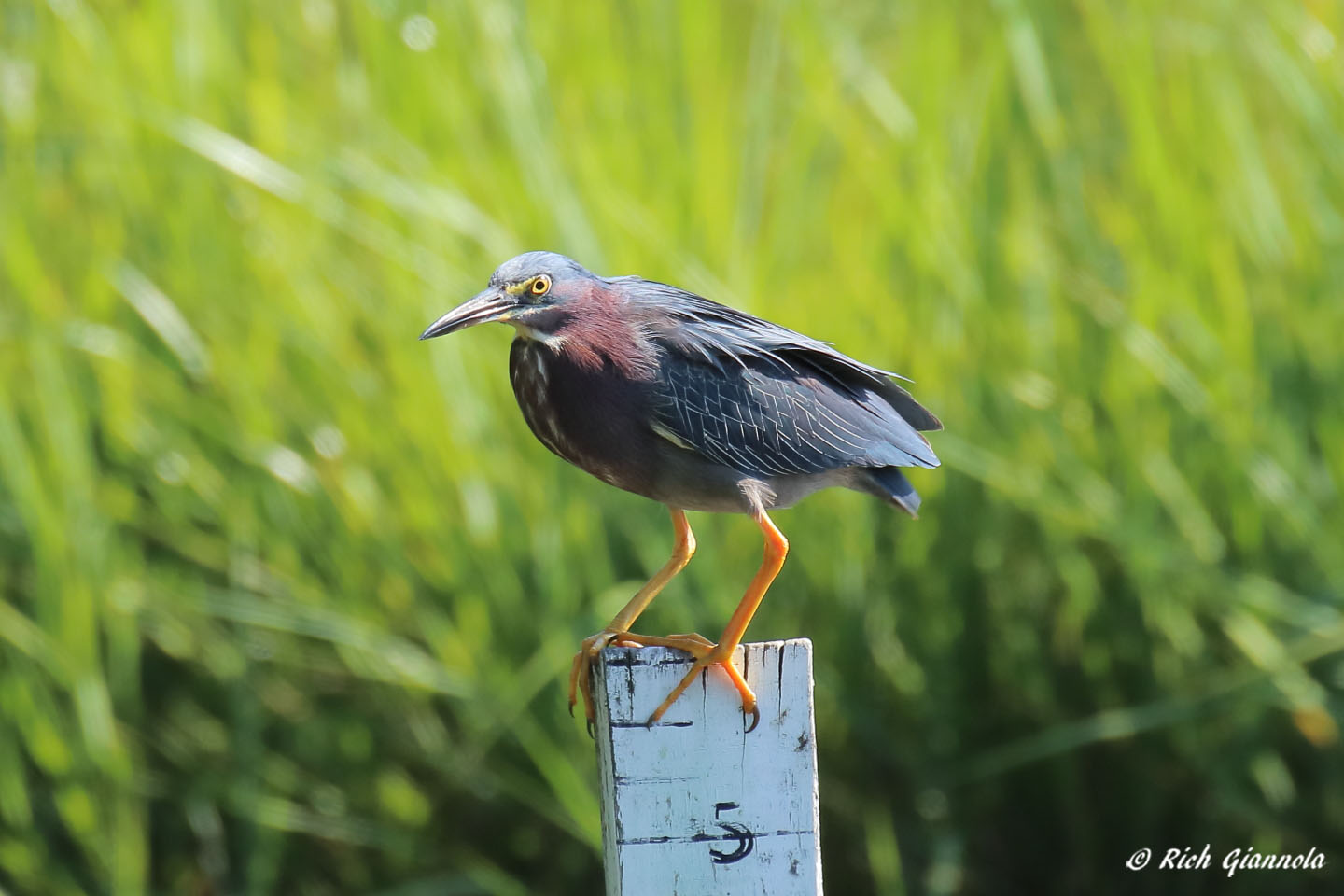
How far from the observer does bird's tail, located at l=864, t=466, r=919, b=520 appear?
7.18 feet

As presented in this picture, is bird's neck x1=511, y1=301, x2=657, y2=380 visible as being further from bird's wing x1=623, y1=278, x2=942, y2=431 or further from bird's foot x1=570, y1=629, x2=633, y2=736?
bird's foot x1=570, y1=629, x2=633, y2=736

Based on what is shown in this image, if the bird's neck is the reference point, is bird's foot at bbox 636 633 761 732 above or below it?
below

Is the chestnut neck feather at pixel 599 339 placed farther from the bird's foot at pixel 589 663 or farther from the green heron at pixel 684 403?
the bird's foot at pixel 589 663

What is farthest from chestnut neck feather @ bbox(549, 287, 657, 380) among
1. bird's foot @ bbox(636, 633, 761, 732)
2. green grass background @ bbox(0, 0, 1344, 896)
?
green grass background @ bbox(0, 0, 1344, 896)

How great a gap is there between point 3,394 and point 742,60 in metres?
2.19

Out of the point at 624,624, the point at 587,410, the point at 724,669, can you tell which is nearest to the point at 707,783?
the point at 724,669

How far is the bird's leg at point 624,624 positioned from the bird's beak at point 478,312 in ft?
1.47

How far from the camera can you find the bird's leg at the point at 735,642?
5.85 ft

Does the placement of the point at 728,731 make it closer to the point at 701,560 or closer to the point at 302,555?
the point at 701,560

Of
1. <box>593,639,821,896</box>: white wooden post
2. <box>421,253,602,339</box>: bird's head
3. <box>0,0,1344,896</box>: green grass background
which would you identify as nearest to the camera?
<box>593,639,821,896</box>: white wooden post

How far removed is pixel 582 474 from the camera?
3.19 metres

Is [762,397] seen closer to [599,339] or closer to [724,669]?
[599,339]

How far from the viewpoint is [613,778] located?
1754mm

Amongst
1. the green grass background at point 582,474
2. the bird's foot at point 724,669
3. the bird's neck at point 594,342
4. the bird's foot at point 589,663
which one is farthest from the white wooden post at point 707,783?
the green grass background at point 582,474
